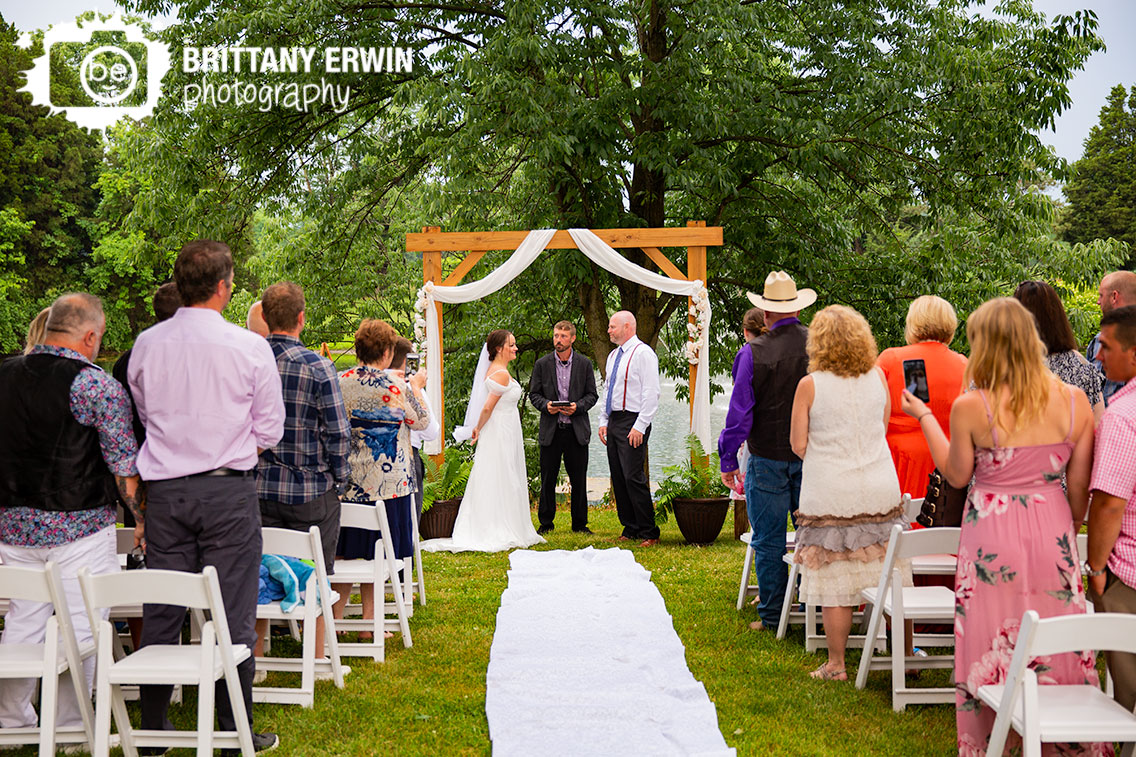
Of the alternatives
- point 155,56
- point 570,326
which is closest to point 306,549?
point 570,326

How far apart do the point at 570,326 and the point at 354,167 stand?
6.15 metres

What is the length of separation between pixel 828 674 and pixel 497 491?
431cm

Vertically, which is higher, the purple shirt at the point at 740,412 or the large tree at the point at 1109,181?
the large tree at the point at 1109,181

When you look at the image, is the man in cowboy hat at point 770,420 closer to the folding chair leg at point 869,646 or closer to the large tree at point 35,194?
the folding chair leg at point 869,646

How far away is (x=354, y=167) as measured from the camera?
13.8 metres

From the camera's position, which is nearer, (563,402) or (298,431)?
(298,431)

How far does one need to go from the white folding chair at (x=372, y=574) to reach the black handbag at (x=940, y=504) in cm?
291

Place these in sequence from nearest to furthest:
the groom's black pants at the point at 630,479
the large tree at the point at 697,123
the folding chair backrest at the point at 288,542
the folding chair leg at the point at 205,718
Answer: the folding chair leg at the point at 205,718 < the folding chair backrest at the point at 288,542 < the groom's black pants at the point at 630,479 < the large tree at the point at 697,123

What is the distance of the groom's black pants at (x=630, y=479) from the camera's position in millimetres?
8641

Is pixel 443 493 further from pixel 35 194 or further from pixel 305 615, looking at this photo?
pixel 35 194

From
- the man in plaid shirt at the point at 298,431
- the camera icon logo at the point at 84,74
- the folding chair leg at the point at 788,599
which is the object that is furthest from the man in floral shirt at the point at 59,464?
the camera icon logo at the point at 84,74

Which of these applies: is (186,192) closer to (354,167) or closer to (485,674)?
(354,167)

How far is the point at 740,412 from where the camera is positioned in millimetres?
5617

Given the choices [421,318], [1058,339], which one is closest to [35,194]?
[421,318]
